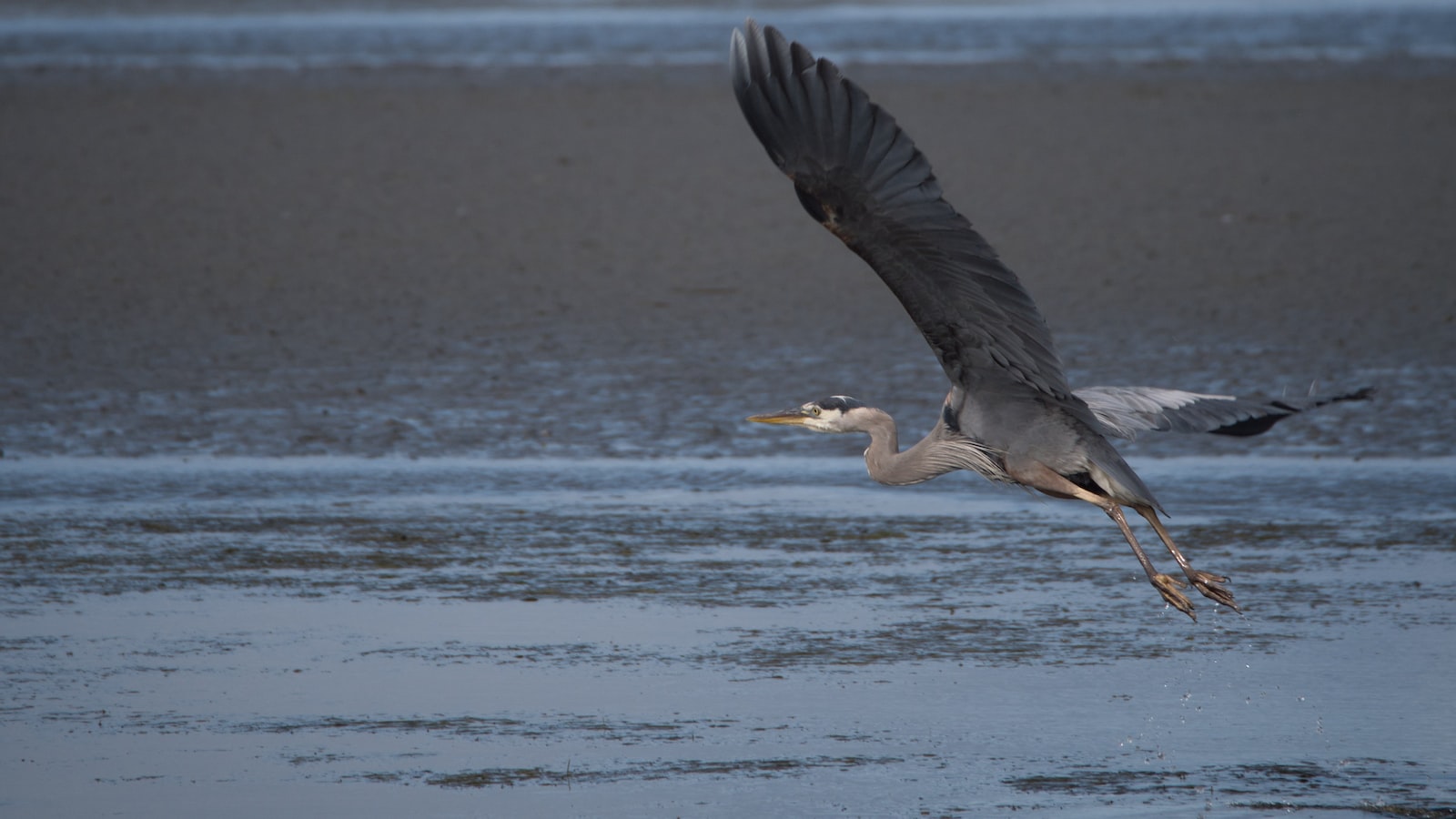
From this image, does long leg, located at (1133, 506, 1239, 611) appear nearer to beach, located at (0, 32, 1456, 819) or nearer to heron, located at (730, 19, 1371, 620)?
heron, located at (730, 19, 1371, 620)

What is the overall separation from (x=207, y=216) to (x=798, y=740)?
28.1 ft

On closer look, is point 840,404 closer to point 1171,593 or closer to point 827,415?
point 827,415

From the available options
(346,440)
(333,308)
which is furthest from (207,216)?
(346,440)

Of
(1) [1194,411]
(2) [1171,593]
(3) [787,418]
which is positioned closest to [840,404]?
(3) [787,418]

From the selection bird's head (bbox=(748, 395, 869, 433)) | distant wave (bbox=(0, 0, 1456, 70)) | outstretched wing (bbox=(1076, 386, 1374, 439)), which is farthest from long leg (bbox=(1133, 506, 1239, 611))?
distant wave (bbox=(0, 0, 1456, 70))

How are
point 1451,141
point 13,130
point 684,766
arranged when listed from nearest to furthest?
point 684,766, point 1451,141, point 13,130

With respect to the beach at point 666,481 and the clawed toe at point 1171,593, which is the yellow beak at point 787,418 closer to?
the beach at point 666,481

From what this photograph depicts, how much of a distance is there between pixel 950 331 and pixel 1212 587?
1165 millimetres

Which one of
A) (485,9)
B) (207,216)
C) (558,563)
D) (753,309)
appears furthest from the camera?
(485,9)

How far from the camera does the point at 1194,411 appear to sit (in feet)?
21.3

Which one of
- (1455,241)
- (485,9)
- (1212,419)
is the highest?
(485,9)

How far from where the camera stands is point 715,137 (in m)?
15.1

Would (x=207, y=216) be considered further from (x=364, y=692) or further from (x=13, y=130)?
(x=364, y=692)

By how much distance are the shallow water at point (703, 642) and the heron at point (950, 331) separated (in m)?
0.43
